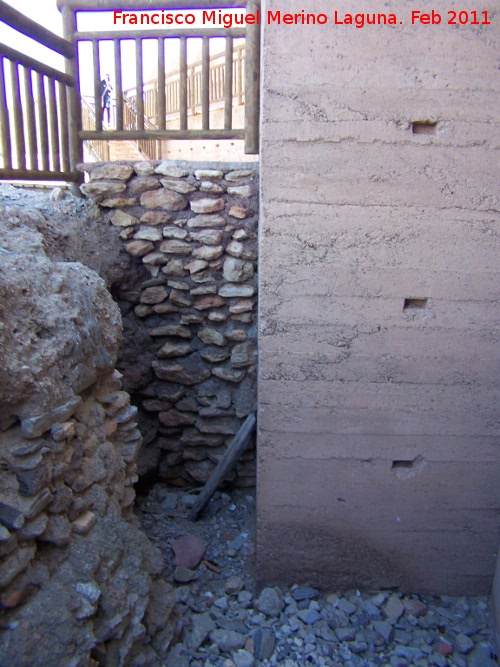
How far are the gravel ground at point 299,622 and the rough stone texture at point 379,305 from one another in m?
0.11

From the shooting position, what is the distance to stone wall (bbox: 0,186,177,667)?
1.81m

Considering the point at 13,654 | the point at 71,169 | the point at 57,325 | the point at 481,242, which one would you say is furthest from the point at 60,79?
the point at 13,654

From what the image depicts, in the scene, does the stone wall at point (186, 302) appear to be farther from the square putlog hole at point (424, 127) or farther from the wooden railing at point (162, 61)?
the square putlog hole at point (424, 127)

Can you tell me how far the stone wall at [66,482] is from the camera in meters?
1.81

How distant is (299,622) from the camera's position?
2807mm

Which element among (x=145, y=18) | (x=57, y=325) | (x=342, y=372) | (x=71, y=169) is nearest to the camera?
(x=57, y=325)

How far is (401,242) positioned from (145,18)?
7.86ft

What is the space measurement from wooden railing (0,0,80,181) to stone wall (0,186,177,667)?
0.76 metres

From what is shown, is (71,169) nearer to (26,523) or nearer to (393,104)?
(393,104)

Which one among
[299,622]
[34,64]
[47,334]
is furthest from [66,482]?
[34,64]

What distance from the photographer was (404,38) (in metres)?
2.28

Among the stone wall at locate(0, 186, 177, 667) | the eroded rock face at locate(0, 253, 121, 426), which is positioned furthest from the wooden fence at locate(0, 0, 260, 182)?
the eroded rock face at locate(0, 253, 121, 426)

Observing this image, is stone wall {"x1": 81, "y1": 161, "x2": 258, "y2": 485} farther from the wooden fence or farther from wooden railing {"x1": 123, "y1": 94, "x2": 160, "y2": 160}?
wooden railing {"x1": 123, "y1": 94, "x2": 160, "y2": 160}

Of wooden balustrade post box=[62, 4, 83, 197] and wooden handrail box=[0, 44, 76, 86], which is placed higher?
wooden handrail box=[0, 44, 76, 86]
